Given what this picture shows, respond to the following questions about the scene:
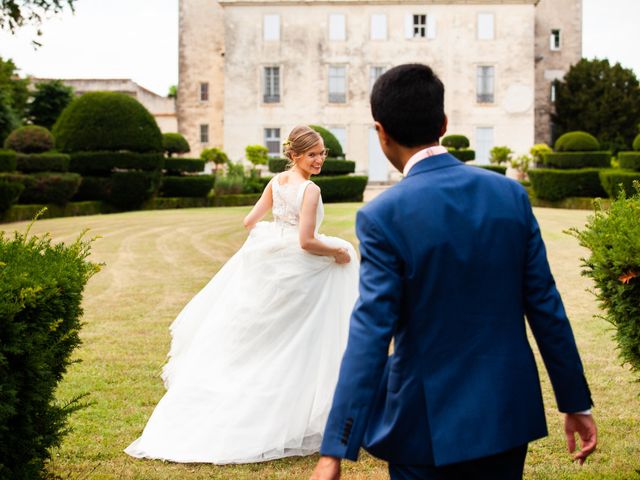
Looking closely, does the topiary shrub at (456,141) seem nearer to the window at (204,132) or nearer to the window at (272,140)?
the window at (272,140)

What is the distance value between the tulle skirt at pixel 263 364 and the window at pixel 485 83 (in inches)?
1346

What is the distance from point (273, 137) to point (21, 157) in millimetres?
17515

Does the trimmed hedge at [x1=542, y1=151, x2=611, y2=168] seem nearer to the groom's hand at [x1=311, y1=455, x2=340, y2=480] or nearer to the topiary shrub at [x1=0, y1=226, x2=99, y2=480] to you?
the topiary shrub at [x1=0, y1=226, x2=99, y2=480]

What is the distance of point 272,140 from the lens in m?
37.8

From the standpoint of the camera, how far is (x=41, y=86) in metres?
39.7

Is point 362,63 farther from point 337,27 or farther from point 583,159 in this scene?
point 583,159

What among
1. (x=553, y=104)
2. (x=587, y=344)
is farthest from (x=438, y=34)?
(x=587, y=344)

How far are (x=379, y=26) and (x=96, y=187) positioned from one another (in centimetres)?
1873

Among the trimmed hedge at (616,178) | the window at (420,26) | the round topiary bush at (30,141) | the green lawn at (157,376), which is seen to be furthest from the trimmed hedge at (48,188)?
the window at (420,26)

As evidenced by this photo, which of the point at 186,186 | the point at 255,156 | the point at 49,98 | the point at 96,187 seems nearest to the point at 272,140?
the point at 255,156

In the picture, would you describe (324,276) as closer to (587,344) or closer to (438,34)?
(587,344)

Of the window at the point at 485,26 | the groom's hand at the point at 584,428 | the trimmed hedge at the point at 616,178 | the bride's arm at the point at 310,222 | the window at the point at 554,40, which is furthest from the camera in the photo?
the window at the point at 554,40

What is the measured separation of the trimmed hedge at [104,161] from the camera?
23.2 meters

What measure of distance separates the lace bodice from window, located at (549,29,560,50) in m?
40.4
